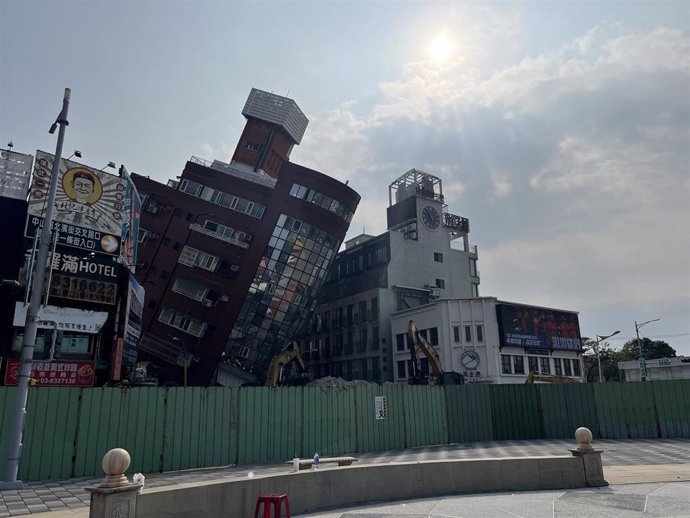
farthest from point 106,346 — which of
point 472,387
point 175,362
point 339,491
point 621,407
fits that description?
point 621,407

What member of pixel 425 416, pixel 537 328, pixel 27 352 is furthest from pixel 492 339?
pixel 27 352

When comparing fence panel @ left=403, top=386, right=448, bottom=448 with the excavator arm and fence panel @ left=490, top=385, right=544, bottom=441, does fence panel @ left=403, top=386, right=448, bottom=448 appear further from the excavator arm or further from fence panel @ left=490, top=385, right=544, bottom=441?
the excavator arm

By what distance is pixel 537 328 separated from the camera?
56.4 metres

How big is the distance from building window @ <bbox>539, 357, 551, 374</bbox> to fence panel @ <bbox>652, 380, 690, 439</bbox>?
3072cm

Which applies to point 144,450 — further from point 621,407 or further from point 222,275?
point 222,275

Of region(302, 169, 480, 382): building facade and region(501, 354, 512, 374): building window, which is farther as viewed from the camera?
region(302, 169, 480, 382): building facade

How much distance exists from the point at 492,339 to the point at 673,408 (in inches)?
1080

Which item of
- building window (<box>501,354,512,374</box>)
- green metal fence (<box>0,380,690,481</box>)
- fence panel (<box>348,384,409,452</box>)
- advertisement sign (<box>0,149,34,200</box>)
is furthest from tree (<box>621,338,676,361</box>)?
advertisement sign (<box>0,149,34,200</box>)

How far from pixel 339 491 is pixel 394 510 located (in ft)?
4.86

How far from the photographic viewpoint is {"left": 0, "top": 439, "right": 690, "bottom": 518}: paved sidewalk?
11.1 meters

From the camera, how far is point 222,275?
173 ft

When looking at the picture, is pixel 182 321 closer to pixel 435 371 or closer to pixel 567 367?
pixel 435 371

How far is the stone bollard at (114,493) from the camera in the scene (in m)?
8.22

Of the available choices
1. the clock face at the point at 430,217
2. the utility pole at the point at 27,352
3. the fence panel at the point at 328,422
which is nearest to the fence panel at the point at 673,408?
the fence panel at the point at 328,422
